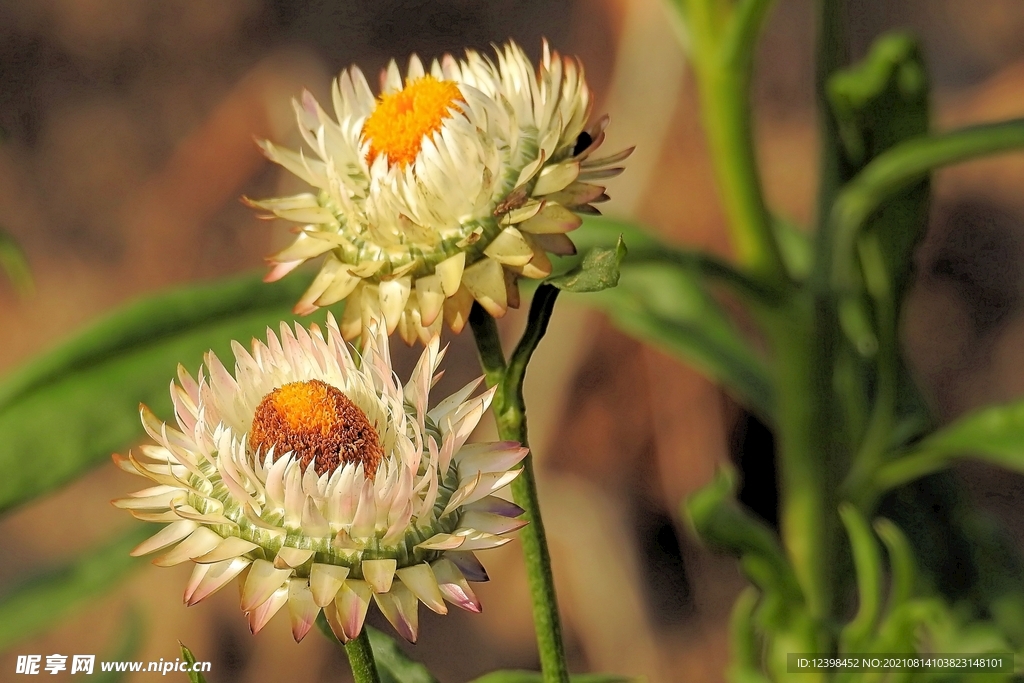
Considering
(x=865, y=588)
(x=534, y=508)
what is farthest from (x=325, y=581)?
(x=865, y=588)

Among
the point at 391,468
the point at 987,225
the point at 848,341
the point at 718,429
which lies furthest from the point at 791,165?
the point at 391,468

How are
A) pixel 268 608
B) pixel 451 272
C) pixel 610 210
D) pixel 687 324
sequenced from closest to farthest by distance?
pixel 268 608 → pixel 451 272 → pixel 687 324 → pixel 610 210

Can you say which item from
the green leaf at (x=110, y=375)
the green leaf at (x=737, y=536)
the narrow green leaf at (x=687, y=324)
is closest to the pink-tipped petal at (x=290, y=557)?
the green leaf at (x=110, y=375)

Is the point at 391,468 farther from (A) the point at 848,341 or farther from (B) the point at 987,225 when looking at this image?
(B) the point at 987,225

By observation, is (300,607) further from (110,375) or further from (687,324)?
(687,324)

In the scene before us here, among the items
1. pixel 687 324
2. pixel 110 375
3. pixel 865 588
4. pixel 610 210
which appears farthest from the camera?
pixel 610 210

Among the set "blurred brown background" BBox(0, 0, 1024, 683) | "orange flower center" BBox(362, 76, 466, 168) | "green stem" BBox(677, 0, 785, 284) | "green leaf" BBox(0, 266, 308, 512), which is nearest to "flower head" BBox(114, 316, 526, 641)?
"orange flower center" BBox(362, 76, 466, 168)
